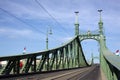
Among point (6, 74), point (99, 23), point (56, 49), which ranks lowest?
point (6, 74)

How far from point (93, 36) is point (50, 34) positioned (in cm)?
4869

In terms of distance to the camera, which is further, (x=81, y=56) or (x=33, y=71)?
(x=81, y=56)

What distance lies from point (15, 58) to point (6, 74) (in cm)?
200

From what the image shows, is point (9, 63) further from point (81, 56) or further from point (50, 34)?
→ point (81, 56)

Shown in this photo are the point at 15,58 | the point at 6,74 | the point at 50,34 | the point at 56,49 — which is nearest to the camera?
Answer: the point at 6,74

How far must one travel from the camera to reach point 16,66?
2641cm

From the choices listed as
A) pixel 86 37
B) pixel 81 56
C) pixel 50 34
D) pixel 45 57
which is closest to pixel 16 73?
pixel 45 57

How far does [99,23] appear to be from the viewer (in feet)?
319

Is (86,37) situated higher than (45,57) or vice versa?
(86,37)

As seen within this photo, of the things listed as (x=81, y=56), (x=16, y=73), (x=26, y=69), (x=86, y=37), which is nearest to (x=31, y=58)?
(x=26, y=69)

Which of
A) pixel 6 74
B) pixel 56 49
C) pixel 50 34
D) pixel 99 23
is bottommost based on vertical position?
pixel 6 74

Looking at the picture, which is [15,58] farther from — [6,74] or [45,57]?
[45,57]

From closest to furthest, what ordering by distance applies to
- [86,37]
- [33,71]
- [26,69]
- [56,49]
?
[26,69] → [33,71] → [56,49] → [86,37]

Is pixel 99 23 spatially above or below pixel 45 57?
above
